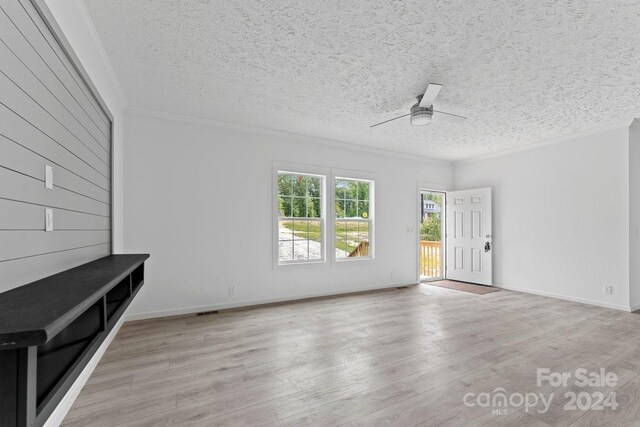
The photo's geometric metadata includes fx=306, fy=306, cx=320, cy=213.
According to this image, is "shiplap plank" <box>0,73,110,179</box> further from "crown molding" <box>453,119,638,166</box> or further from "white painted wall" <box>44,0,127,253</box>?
"crown molding" <box>453,119,638,166</box>

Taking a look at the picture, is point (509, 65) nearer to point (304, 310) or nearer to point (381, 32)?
point (381, 32)

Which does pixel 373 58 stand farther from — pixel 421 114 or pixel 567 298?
pixel 567 298

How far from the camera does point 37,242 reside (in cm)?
157

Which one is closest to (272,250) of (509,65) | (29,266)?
(29,266)

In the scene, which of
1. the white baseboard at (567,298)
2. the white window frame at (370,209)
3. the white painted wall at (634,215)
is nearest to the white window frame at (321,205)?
the white window frame at (370,209)

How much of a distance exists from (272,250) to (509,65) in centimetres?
364

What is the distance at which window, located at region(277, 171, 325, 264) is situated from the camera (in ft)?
16.1

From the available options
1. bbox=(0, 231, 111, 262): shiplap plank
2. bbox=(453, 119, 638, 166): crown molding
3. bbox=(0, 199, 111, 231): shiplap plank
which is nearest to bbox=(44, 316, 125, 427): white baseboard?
bbox=(0, 231, 111, 262): shiplap plank

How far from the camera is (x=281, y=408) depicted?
207 cm

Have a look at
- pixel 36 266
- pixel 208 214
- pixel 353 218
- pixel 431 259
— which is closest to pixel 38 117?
pixel 36 266

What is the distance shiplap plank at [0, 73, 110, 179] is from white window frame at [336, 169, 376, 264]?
11.6 feet

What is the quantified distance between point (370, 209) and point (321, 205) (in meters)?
1.09

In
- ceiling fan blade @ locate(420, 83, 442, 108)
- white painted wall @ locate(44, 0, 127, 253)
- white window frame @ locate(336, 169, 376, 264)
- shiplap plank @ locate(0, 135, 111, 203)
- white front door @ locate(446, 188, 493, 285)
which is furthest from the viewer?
white front door @ locate(446, 188, 493, 285)

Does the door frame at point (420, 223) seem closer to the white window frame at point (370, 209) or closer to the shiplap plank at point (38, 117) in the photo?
the white window frame at point (370, 209)
